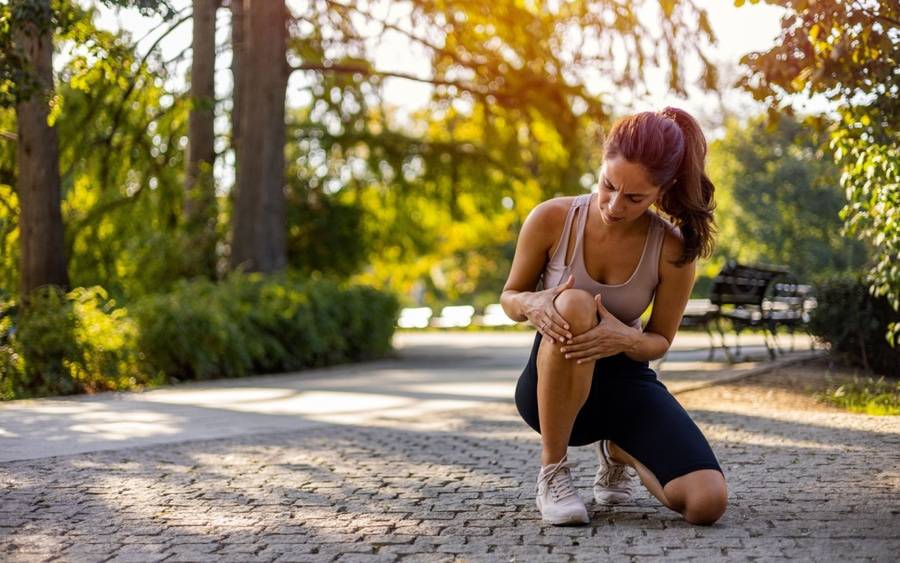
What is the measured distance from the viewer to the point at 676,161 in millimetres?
4297

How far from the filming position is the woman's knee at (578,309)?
4.32m

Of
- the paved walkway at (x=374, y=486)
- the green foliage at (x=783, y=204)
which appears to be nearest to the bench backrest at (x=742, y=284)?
the paved walkway at (x=374, y=486)

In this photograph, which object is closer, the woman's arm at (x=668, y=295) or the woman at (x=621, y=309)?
the woman at (x=621, y=309)

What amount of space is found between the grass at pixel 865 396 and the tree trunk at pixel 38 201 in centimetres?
716

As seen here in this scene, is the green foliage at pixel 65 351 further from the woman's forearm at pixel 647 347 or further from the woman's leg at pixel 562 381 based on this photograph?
the woman's forearm at pixel 647 347

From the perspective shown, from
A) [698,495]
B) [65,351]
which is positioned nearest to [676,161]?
[698,495]

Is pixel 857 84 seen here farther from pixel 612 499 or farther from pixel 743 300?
pixel 743 300

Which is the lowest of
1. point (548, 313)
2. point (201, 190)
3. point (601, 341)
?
point (601, 341)

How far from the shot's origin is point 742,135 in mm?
26281

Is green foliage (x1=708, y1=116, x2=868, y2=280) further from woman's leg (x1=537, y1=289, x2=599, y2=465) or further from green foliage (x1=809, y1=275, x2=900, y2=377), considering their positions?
woman's leg (x1=537, y1=289, x2=599, y2=465)

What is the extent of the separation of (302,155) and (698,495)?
13493mm

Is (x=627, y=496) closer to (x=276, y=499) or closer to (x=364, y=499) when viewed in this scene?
(x=364, y=499)

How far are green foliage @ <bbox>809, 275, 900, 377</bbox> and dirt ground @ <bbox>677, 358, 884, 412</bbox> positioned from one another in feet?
0.64

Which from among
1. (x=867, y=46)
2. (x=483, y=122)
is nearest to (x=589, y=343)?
(x=867, y=46)
